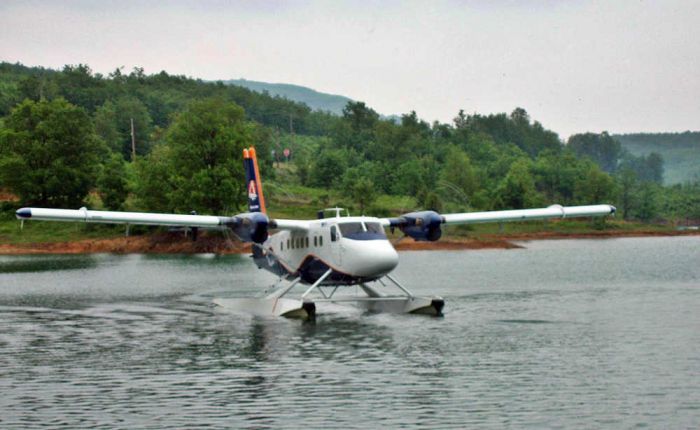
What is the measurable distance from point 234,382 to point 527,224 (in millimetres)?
100560

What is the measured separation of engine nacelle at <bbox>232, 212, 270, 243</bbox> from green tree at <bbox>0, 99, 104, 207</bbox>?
7467 cm

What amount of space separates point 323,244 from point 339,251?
1.31 metres

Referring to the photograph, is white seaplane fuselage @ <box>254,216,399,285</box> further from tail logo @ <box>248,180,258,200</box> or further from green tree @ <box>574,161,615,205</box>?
green tree @ <box>574,161,615,205</box>

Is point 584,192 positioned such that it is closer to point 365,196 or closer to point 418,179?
point 418,179

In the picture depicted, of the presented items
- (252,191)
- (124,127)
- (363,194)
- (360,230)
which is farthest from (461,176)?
(360,230)

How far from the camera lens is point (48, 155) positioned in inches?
4230

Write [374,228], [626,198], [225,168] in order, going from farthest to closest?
[626,198] < [225,168] < [374,228]

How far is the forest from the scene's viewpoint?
99438 mm

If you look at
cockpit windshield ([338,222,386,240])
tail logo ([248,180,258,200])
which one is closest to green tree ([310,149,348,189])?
tail logo ([248,180,258,200])

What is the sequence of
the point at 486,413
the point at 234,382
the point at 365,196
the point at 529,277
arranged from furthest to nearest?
1. the point at 365,196
2. the point at 529,277
3. the point at 234,382
4. the point at 486,413

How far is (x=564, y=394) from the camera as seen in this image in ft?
67.4

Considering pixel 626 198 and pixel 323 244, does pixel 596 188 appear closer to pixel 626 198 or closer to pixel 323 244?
pixel 626 198

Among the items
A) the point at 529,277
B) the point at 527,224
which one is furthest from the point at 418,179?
the point at 529,277

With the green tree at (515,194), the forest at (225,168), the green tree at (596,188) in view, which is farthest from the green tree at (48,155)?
the green tree at (596,188)
